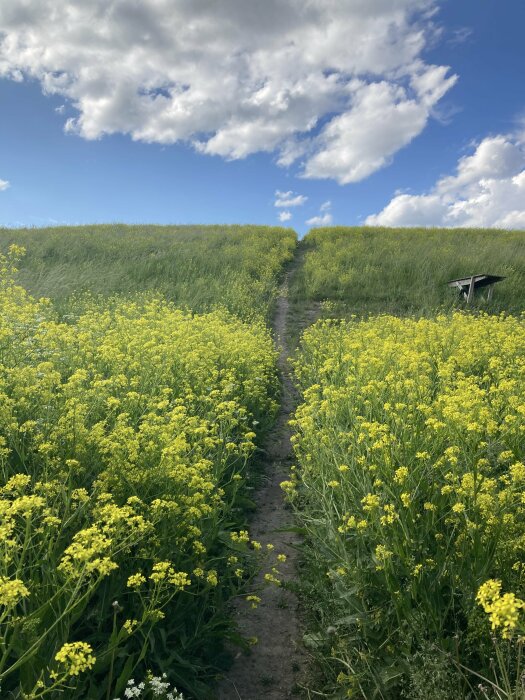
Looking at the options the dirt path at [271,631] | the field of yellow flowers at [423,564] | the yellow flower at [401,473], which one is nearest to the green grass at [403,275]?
the dirt path at [271,631]

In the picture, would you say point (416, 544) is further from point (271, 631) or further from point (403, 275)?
point (403, 275)

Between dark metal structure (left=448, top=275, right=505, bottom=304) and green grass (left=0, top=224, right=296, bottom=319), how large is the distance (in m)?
6.24

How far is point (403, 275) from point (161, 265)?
353 inches

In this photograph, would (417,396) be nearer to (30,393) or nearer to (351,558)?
(351,558)

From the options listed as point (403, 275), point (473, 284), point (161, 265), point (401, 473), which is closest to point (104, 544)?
point (401, 473)

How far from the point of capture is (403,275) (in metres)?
18.2

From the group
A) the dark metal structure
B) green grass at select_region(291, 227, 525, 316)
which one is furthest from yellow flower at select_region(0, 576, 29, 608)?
the dark metal structure

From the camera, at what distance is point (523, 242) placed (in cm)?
2541

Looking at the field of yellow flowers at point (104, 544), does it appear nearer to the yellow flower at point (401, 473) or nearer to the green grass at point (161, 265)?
the yellow flower at point (401, 473)

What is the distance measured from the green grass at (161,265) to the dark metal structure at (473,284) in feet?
20.5

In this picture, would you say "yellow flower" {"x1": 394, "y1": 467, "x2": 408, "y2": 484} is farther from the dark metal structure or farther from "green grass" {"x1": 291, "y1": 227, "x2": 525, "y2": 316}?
the dark metal structure

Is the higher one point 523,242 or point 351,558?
point 523,242

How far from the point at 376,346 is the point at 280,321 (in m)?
6.91

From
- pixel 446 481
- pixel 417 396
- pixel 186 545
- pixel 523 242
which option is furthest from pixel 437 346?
pixel 523 242
